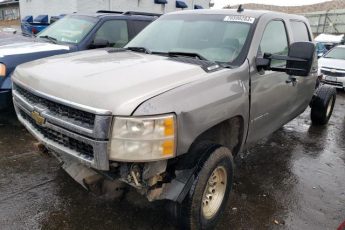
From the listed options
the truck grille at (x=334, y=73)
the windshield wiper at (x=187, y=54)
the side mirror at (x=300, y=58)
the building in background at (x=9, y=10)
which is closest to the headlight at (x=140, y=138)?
the windshield wiper at (x=187, y=54)

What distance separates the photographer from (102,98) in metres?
2.43

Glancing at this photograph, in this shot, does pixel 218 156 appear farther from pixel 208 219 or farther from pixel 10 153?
pixel 10 153

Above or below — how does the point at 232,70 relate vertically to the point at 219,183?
above

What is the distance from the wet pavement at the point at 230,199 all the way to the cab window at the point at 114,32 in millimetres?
2337

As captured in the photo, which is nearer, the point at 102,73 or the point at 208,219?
the point at 102,73

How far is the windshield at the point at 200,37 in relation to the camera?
3.61 m

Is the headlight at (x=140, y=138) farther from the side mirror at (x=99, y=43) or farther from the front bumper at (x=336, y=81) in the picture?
the front bumper at (x=336, y=81)

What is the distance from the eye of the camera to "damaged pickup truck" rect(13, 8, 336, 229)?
2402mm

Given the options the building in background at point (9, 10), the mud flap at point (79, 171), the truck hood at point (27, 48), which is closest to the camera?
the mud flap at point (79, 171)

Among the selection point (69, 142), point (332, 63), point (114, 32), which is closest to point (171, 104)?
point (69, 142)

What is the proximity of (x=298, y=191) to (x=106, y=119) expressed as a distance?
2678 millimetres

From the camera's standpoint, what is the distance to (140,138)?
236 centimetres

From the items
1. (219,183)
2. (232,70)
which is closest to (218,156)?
(219,183)

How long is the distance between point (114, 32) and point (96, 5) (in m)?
13.7
